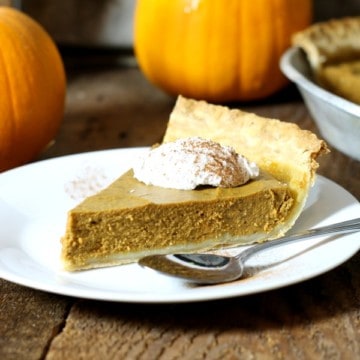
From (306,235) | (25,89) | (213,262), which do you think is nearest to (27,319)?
(213,262)

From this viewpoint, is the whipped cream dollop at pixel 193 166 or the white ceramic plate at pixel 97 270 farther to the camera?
the whipped cream dollop at pixel 193 166

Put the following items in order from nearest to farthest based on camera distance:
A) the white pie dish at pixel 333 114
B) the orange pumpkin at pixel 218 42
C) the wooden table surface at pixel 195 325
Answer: the wooden table surface at pixel 195 325 → the white pie dish at pixel 333 114 → the orange pumpkin at pixel 218 42

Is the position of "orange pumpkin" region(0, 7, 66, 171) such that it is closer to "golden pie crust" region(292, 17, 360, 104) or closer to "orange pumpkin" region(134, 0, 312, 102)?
"orange pumpkin" region(134, 0, 312, 102)

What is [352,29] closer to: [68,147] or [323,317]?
[68,147]

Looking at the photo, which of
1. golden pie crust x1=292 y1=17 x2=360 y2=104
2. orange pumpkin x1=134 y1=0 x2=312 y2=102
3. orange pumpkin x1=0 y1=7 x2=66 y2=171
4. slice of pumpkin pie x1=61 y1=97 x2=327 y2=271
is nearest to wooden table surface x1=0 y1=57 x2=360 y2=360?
slice of pumpkin pie x1=61 y1=97 x2=327 y2=271

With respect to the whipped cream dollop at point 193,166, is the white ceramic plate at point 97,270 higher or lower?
lower

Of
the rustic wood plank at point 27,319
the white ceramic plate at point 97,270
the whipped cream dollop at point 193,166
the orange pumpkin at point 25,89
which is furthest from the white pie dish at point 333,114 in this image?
the rustic wood plank at point 27,319

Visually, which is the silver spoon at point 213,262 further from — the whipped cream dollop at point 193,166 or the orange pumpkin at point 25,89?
the orange pumpkin at point 25,89

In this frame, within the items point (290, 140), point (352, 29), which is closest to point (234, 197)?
point (290, 140)
